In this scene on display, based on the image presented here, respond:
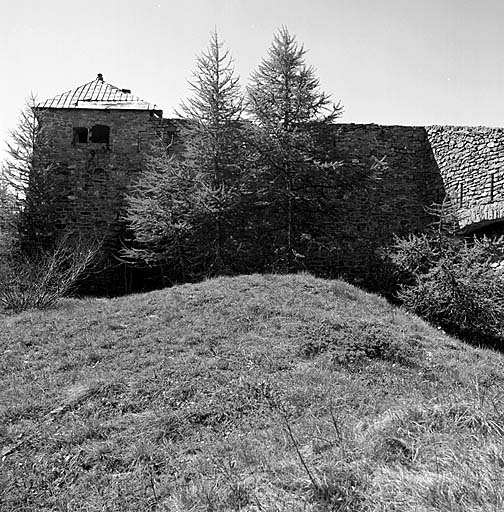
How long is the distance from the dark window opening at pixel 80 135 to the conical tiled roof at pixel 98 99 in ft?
2.20

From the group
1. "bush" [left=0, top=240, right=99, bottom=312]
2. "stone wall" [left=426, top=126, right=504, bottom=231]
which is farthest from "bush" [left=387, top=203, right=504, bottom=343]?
"bush" [left=0, top=240, right=99, bottom=312]

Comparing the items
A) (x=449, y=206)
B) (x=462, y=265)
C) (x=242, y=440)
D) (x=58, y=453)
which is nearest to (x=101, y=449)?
(x=58, y=453)

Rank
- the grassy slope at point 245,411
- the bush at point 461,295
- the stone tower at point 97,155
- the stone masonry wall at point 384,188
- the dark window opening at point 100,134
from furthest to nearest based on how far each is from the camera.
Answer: the dark window opening at point 100,134
the stone tower at point 97,155
the stone masonry wall at point 384,188
the bush at point 461,295
the grassy slope at point 245,411

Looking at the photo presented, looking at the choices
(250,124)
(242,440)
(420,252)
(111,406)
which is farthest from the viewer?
(250,124)

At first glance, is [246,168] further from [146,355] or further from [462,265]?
[146,355]

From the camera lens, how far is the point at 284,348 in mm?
6227

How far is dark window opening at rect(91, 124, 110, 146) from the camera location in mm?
15740

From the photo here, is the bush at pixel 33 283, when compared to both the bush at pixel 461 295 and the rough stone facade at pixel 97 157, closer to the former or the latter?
the rough stone facade at pixel 97 157

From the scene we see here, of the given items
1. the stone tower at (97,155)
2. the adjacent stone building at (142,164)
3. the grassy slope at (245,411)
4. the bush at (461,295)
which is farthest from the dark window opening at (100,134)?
the bush at (461,295)

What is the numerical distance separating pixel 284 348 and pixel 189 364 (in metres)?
1.24

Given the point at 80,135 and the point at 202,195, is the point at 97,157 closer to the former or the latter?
the point at 80,135

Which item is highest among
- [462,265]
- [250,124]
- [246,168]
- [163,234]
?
[250,124]

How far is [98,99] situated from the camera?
15508 millimetres

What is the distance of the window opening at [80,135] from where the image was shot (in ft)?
49.3
